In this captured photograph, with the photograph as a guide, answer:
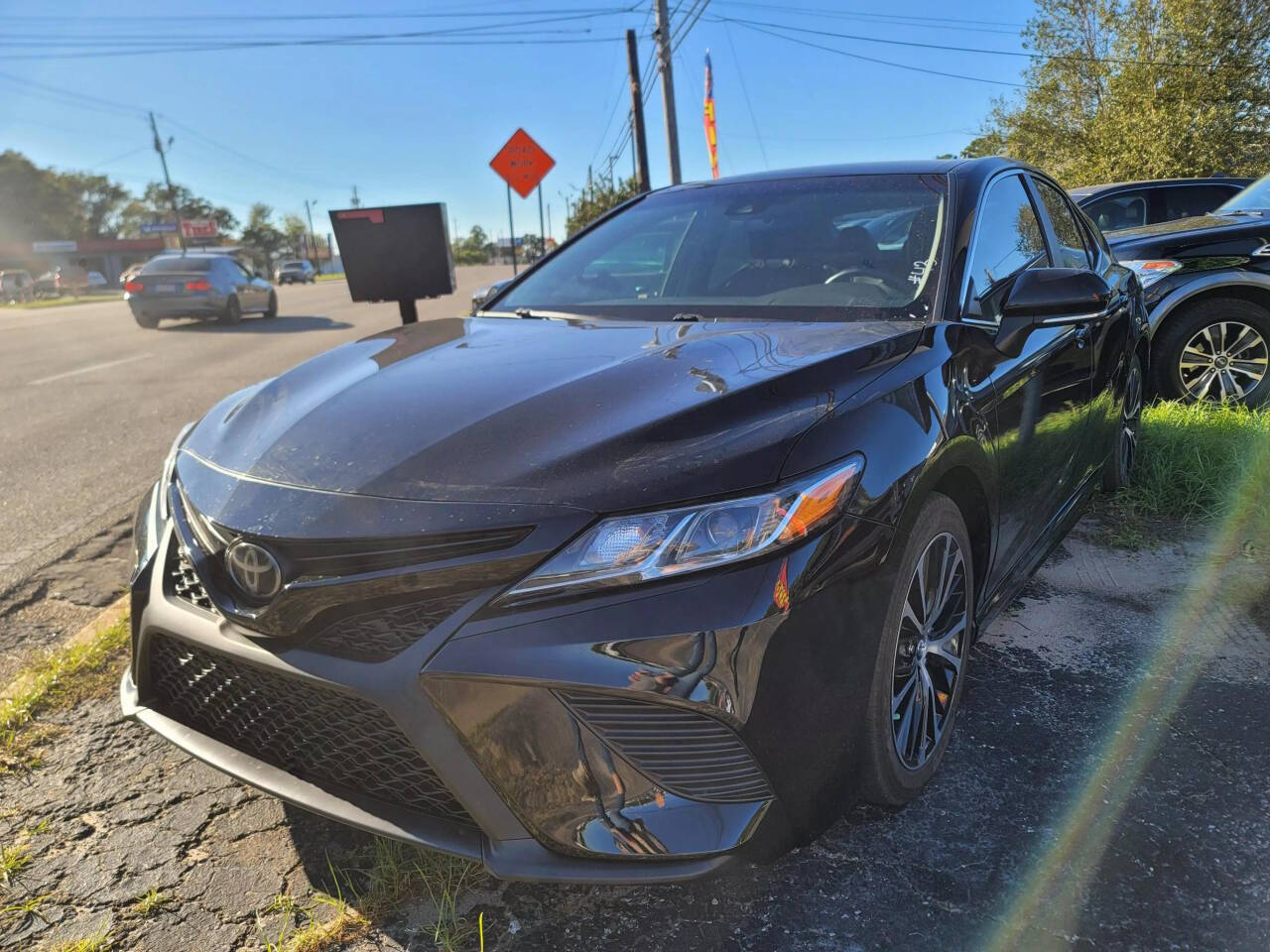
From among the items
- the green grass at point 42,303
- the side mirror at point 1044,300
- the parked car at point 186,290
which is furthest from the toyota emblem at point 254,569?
the green grass at point 42,303

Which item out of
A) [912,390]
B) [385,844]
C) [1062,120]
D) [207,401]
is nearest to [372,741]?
[385,844]

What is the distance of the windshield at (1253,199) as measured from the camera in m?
6.07

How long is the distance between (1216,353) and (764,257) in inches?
161

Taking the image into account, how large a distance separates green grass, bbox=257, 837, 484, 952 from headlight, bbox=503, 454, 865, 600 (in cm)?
71

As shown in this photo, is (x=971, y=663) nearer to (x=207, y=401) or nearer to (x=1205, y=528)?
(x=1205, y=528)

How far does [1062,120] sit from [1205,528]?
22.6 metres

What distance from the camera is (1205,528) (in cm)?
402

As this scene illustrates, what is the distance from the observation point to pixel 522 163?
13.7 meters

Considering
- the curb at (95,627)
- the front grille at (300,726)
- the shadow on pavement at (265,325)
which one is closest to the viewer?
the front grille at (300,726)

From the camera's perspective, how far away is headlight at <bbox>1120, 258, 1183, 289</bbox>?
218 inches

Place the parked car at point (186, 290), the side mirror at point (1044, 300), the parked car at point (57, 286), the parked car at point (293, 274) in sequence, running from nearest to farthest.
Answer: the side mirror at point (1044, 300) < the parked car at point (186, 290) < the parked car at point (57, 286) < the parked car at point (293, 274)

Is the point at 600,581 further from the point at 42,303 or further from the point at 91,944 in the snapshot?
the point at 42,303

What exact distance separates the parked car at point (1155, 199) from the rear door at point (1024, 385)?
19.3 ft

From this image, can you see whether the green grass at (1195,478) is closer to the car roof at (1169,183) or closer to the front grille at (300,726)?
the front grille at (300,726)
